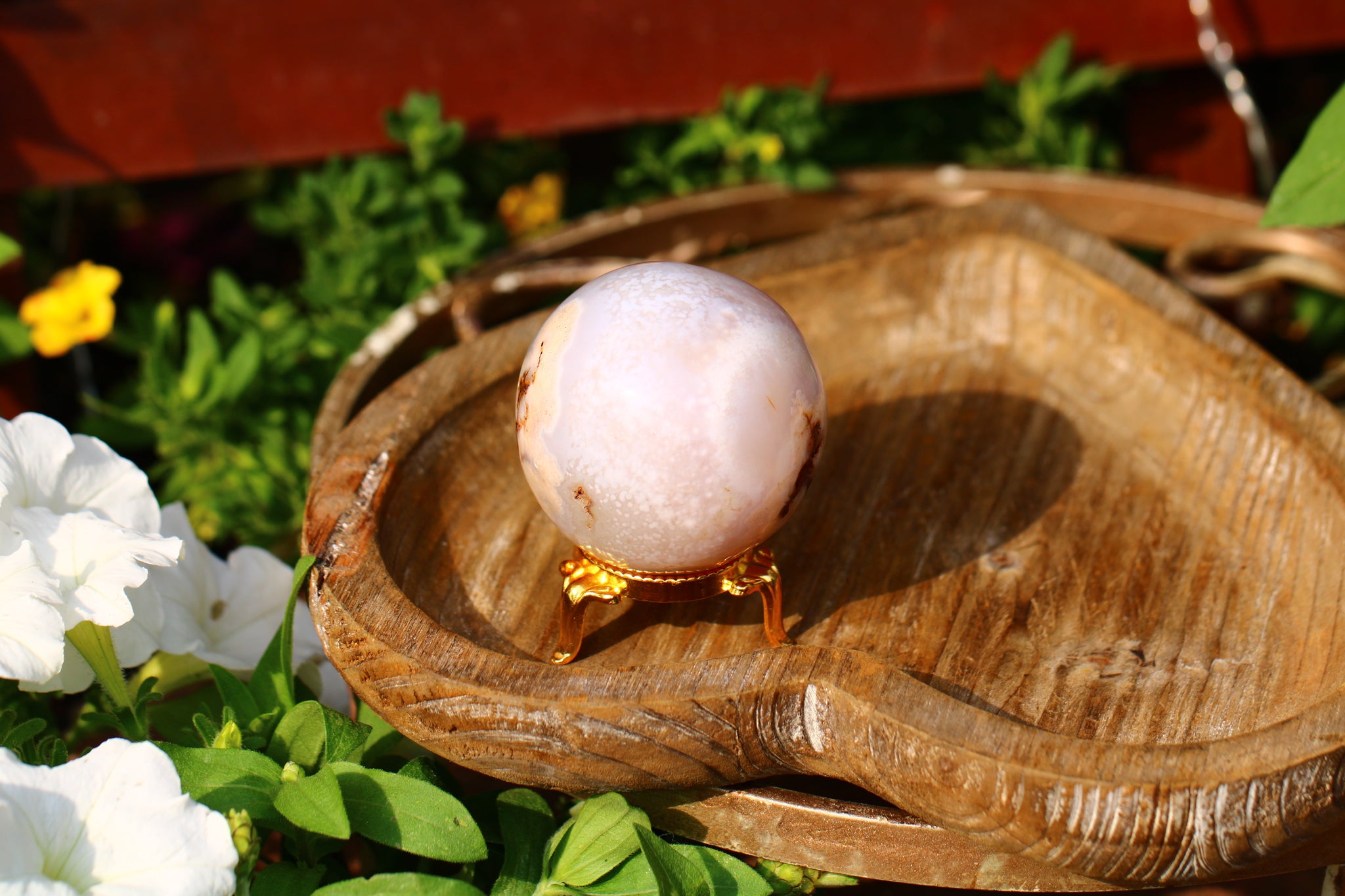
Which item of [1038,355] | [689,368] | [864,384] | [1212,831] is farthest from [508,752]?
[1038,355]

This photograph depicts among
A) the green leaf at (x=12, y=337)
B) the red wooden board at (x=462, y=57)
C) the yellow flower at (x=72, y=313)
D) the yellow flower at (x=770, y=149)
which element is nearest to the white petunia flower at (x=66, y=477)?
the yellow flower at (x=72, y=313)

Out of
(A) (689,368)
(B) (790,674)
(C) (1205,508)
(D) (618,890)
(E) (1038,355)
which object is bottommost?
(D) (618,890)

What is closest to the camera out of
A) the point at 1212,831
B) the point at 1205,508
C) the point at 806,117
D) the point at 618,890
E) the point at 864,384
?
the point at 1212,831

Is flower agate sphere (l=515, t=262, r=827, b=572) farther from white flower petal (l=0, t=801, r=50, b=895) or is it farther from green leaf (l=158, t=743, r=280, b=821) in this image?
white flower petal (l=0, t=801, r=50, b=895)

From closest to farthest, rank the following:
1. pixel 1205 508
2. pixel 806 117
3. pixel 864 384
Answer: pixel 1205 508 < pixel 864 384 < pixel 806 117

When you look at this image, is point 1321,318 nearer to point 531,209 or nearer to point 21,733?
point 531,209

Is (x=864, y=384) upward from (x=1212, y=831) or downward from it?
upward

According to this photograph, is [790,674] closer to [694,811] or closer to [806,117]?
[694,811]
